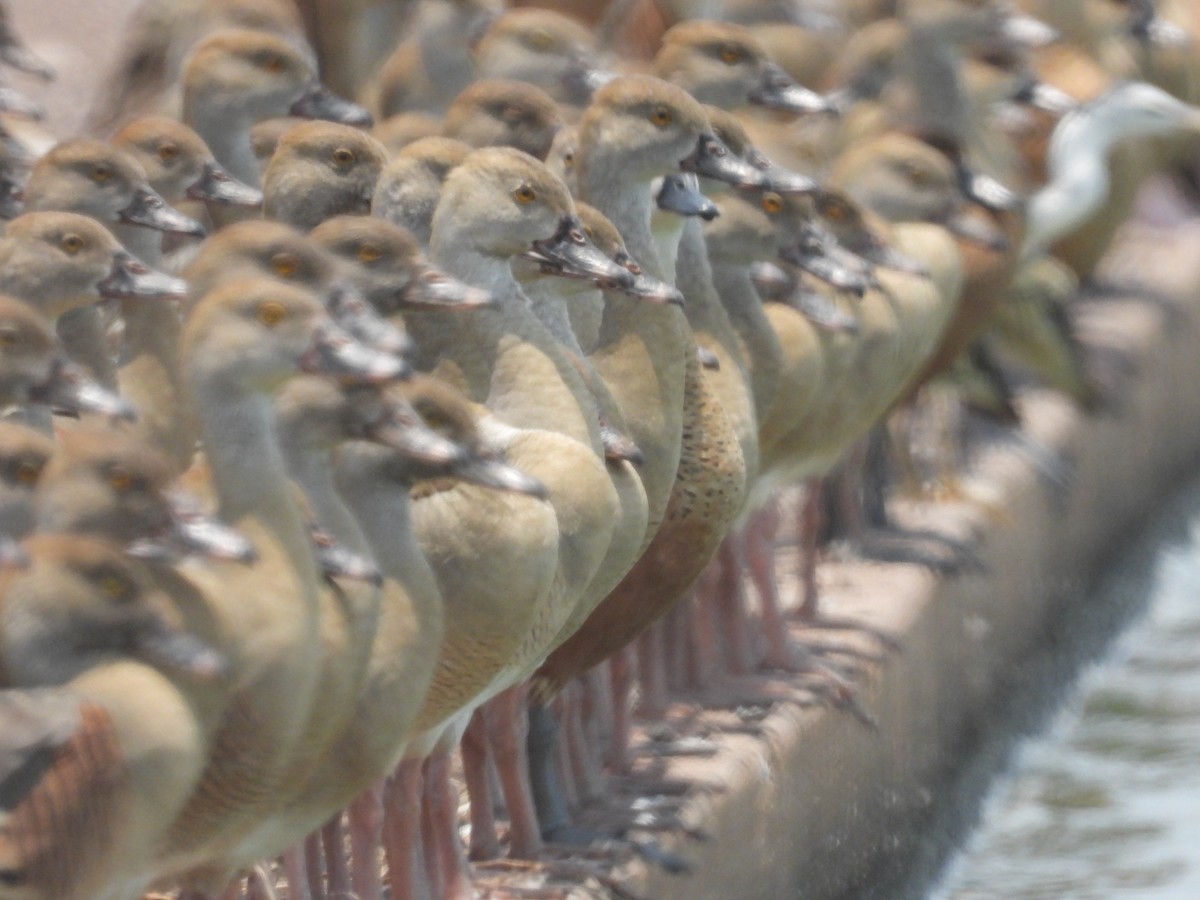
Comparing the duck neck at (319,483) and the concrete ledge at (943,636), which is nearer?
the duck neck at (319,483)

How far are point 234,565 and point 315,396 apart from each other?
0.39 meters

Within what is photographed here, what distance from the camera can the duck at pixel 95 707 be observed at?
14.0ft

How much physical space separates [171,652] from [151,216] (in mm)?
2142

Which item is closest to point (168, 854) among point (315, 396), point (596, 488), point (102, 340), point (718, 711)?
point (315, 396)

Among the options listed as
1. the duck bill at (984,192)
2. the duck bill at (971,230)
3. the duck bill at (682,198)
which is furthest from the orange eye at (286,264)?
the duck bill at (984,192)

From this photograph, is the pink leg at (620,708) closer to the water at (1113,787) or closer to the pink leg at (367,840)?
the pink leg at (367,840)

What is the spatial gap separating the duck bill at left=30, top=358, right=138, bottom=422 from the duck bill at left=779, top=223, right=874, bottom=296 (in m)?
2.57

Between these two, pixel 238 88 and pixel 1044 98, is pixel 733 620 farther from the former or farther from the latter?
pixel 1044 98

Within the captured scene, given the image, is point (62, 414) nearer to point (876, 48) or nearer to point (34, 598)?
point (34, 598)

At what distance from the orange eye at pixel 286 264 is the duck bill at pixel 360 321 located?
9cm

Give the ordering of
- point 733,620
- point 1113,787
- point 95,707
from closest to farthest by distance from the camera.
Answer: point 95,707, point 733,620, point 1113,787

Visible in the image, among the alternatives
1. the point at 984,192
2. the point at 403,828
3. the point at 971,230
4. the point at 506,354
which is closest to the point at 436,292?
the point at 506,354

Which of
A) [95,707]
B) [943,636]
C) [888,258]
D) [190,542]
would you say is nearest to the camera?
[95,707]

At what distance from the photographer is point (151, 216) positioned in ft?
20.8
